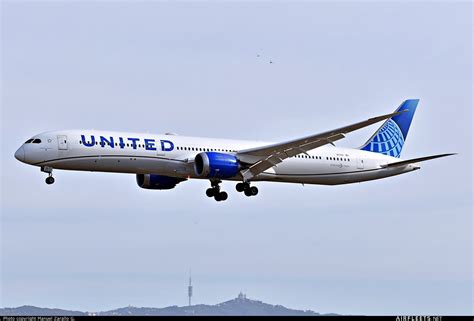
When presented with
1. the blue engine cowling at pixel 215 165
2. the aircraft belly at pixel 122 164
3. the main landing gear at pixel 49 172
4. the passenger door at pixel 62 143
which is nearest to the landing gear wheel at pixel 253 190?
the blue engine cowling at pixel 215 165

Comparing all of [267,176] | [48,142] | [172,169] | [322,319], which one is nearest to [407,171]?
[267,176]

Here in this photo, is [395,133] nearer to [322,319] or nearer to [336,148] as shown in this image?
[336,148]

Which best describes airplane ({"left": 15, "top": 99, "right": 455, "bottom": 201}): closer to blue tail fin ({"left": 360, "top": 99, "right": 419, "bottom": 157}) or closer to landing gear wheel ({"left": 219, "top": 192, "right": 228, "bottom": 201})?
landing gear wheel ({"left": 219, "top": 192, "right": 228, "bottom": 201})

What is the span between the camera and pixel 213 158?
65000 mm

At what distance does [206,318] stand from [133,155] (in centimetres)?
2262

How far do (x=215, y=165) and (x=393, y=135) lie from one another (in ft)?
66.9

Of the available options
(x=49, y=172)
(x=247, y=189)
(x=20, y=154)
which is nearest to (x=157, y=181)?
(x=247, y=189)

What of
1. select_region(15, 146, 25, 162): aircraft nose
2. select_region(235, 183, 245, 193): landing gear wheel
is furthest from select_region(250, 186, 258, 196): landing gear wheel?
select_region(15, 146, 25, 162): aircraft nose

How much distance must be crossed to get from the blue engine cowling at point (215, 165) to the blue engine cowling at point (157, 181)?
619 cm

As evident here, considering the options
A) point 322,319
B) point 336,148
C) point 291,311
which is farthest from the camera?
point 291,311

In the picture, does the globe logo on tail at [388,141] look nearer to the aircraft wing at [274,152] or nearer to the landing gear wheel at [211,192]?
the aircraft wing at [274,152]

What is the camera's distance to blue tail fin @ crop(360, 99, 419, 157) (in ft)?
254

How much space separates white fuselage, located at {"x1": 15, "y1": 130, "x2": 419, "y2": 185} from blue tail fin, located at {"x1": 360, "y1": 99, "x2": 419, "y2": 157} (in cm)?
650

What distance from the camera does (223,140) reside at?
224 feet
